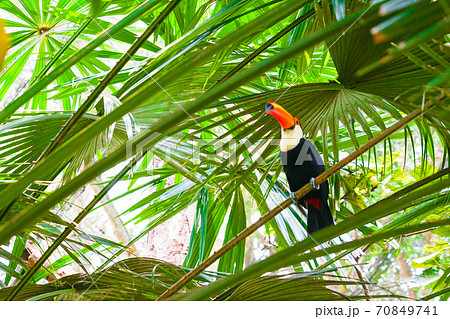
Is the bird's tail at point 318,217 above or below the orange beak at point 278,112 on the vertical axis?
below

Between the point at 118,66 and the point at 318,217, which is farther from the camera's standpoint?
the point at 318,217

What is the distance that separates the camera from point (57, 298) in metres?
0.92

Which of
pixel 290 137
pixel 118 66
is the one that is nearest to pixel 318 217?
pixel 290 137

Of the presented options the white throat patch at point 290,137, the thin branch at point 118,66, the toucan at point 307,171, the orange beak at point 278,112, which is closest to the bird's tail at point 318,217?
the toucan at point 307,171

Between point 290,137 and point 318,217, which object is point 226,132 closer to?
point 290,137

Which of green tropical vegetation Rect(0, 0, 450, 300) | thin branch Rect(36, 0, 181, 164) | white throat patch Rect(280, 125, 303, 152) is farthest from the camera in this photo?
white throat patch Rect(280, 125, 303, 152)

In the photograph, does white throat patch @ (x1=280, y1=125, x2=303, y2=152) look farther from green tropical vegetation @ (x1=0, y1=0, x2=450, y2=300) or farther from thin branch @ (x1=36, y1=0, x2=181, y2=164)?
thin branch @ (x1=36, y1=0, x2=181, y2=164)

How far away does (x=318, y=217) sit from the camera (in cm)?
132

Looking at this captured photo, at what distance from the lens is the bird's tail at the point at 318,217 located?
1.28 meters

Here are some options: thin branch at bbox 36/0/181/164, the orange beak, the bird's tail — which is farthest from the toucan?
thin branch at bbox 36/0/181/164

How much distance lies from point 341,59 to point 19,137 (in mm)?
846

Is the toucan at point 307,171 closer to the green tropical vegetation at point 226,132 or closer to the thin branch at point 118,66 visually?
the green tropical vegetation at point 226,132

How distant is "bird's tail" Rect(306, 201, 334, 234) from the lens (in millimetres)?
1284
